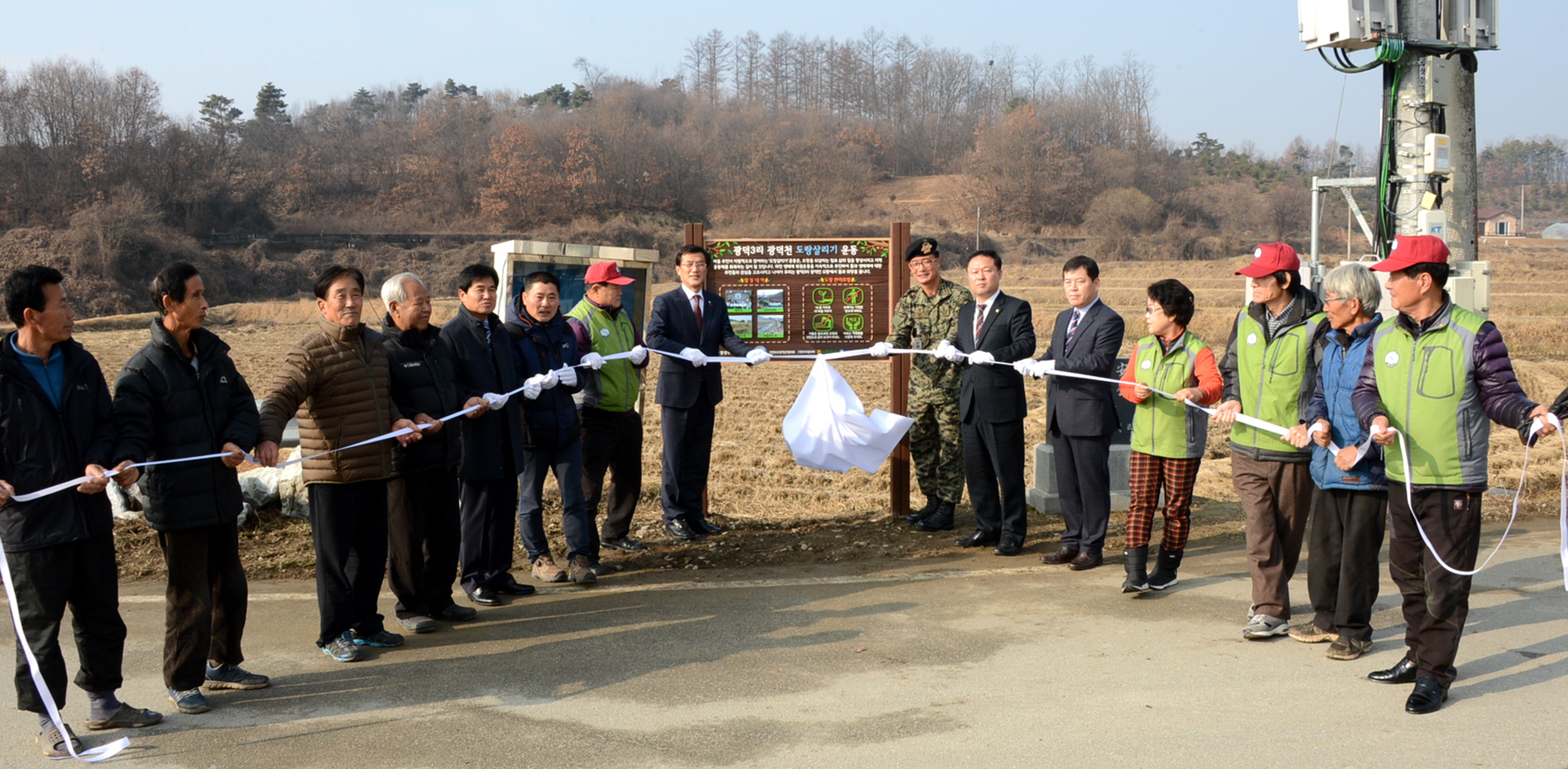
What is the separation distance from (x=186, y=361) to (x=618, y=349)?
3083mm

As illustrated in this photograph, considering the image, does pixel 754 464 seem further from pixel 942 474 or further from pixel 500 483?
pixel 500 483

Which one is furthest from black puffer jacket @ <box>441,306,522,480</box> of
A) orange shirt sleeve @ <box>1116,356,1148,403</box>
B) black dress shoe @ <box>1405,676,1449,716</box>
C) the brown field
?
black dress shoe @ <box>1405,676,1449,716</box>

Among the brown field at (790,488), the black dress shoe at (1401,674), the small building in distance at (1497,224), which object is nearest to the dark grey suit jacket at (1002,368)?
the brown field at (790,488)

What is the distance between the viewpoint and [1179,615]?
6047mm

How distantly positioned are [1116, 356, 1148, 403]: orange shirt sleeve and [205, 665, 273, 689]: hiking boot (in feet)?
15.2

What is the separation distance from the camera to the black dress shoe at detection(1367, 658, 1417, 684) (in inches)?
191

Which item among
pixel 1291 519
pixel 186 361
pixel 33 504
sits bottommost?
pixel 1291 519

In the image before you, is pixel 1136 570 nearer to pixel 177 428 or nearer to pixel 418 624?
pixel 418 624

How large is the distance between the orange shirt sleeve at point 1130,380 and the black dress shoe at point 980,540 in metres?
1.57

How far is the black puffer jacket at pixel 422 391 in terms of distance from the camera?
231 inches

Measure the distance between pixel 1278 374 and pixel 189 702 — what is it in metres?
5.25

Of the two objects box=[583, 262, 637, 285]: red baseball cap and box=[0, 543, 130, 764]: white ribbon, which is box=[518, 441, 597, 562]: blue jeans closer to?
box=[583, 262, 637, 285]: red baseball cap

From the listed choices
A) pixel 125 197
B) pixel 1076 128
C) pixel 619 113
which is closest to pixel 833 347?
pixel 125 197

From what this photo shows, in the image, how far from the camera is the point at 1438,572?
4637 mm
